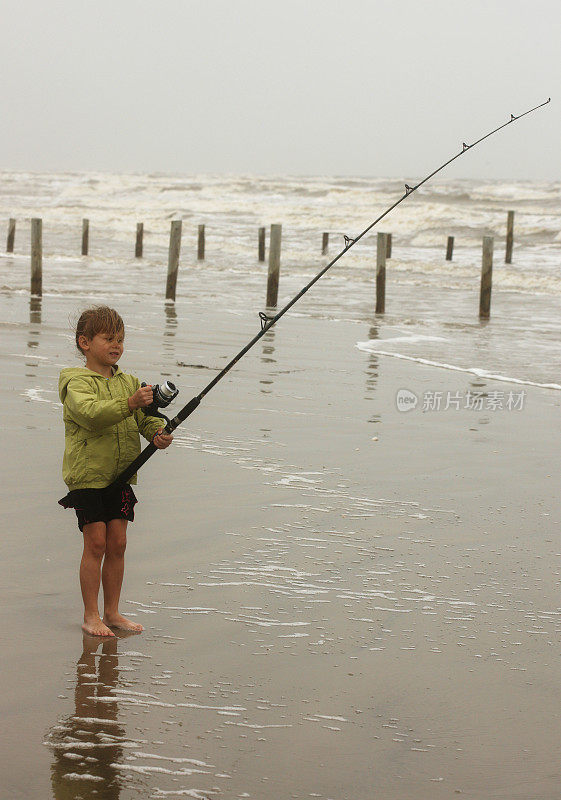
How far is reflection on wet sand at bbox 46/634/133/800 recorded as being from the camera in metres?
2.44

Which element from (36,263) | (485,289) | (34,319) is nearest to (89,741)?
(34,319)

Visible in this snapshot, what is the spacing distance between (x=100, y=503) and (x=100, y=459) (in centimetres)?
14

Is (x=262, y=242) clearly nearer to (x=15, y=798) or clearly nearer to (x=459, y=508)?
(x=459, y=508)

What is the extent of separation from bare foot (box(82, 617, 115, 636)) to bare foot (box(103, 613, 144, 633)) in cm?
4

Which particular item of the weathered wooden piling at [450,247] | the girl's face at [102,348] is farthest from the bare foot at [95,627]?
the weathered wooden piling at [450,247]

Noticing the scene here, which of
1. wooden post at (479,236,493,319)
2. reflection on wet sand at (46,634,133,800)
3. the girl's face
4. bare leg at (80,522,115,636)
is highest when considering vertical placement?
wooden post at (479,236,493,319)

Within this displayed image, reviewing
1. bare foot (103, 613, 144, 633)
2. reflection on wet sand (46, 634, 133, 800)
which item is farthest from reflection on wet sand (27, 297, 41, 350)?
reflection on wet sand (46, 634, 133, 800)

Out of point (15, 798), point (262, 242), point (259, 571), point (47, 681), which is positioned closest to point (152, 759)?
point (15, 798)

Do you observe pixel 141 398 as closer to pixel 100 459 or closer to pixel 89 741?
pixel 100 459

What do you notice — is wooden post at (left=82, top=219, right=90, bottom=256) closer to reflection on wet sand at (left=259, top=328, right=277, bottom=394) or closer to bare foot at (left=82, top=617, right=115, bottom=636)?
reflection on wet sand at (left=259, top=328, right=277, bottom=394)

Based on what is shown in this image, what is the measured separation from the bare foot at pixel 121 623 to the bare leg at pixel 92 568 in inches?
1.6

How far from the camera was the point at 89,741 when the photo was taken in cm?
266

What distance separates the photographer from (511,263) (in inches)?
1186

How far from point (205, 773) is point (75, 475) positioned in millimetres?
1185
